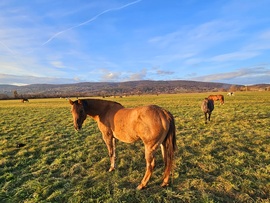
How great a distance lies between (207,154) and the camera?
280 inches

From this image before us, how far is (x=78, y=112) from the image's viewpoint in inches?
229

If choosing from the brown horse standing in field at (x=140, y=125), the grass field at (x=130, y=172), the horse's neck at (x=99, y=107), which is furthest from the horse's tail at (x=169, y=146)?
the horse's neck at (x=99, y=107)

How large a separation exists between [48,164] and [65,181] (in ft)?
5.66

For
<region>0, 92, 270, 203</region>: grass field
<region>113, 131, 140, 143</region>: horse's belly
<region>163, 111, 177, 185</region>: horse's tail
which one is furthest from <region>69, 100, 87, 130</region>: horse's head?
<region>163, 111, 177, 185</region>: horse's tail

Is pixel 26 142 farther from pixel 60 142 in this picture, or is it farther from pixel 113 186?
pixel 113 186

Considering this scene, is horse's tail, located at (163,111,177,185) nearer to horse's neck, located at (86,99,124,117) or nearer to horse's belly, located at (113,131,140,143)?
horse's belly, located at (113,131,140,143)

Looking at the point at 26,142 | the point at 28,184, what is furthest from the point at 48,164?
the point at 26,142

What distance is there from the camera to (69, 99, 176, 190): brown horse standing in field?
4773 millimetres

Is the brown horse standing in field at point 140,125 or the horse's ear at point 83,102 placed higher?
the horse's ear at point 83,102

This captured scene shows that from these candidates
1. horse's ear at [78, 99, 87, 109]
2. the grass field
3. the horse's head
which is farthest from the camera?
horse's ear at [78, 99, 87, 109]

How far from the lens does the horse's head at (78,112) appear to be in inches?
227

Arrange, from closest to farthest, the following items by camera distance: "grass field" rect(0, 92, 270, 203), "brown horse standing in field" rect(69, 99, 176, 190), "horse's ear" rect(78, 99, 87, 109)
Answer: "grass field" rect(0, 92, 270, 203) → "brown horse standing in field" rect(69, 99, 176, 190) → "horse's ear" rect(78, 99, 87, 109)

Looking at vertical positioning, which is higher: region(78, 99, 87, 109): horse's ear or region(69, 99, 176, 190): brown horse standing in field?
region(78, 99, 87, 109): horse's ear

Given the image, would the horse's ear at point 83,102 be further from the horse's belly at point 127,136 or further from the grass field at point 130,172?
the grass field at point 130,172
